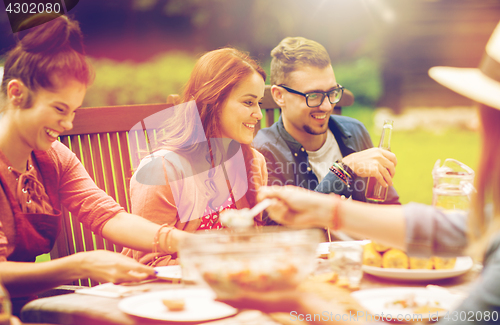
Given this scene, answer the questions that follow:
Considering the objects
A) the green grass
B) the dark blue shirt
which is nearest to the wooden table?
the dark blue shirt

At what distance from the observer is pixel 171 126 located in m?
1.77

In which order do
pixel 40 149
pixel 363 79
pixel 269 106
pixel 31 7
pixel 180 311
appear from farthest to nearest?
1. pixel 363 79
2. pixel 269 106
3. pixel 31 7
4. pixel 40 149
5. pixel 180 311

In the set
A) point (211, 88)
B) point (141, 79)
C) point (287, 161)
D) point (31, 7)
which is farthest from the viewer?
point (141, 79)

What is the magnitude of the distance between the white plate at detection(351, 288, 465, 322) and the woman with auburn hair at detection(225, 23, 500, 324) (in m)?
0.09

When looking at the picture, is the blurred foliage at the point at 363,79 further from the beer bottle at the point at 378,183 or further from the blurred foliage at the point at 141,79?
the beer bottle at the point at 378,183

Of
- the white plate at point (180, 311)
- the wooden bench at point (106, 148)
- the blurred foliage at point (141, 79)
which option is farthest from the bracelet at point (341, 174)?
the blurred foliage at point (141, 79)

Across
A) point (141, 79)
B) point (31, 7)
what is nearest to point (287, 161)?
point (31, 7)

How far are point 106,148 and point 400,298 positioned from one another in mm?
1337

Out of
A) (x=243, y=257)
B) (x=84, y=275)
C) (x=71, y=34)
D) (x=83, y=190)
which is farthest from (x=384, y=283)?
(x=71, y=34)

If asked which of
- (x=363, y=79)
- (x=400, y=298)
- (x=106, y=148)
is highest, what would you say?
(x=363, y=79)

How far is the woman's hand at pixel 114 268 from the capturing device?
102 cm

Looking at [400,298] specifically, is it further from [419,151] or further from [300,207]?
[419,151]

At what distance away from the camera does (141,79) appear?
4750 mm

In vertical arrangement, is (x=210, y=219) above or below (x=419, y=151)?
below
